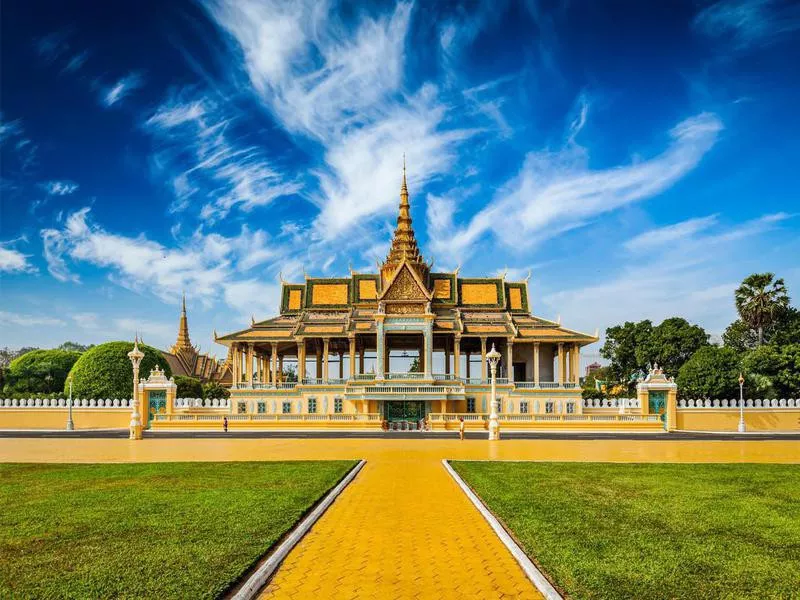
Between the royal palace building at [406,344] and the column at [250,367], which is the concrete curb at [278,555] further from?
the column at [250,367]

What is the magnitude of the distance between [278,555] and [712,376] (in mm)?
46675

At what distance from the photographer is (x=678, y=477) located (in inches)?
636

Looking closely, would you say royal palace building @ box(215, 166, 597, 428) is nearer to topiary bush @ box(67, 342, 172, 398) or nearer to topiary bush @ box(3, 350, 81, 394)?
topiary bush @ box(67, 342, 172, 398)

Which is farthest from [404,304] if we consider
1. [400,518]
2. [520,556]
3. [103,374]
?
[520,556]

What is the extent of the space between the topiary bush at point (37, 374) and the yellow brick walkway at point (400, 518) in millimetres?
43580

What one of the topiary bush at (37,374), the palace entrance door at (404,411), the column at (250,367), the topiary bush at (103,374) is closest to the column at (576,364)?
the palace entrance door at (404,411)

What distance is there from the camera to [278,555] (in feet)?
27.2

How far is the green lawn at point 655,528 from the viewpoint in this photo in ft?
24.0

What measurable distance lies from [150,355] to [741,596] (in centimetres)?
6591

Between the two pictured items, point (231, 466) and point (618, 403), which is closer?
point (231, 466)

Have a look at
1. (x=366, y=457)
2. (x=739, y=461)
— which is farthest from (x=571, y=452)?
(x=366, y=457)

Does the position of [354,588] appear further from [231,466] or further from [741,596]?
[231,466]

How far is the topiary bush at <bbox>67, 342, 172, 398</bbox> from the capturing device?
56.9 meters

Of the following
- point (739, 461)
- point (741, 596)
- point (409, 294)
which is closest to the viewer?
point (741, 596)
